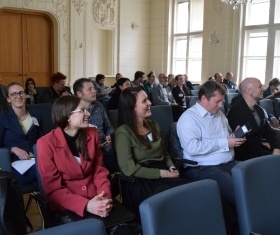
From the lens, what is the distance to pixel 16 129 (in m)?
3.01

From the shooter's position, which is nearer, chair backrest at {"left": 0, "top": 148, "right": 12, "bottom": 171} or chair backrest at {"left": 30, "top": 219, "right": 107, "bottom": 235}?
chair backrest at {"left": 30, "top": 219, "right": 107, "bottom": 235}

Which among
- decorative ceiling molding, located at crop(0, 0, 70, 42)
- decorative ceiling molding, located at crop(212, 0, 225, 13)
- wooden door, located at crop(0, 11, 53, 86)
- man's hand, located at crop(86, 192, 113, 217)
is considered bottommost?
man's hand, located at crop(86, 192, 113, 217)

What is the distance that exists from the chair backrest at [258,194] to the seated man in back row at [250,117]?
1.29 metres

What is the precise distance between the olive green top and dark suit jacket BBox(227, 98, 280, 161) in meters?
0.89

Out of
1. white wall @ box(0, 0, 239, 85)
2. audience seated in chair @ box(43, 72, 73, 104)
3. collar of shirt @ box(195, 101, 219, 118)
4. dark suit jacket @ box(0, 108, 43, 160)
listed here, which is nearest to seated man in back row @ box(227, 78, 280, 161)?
collar of shirt @ box(195, 101, 219, 118)

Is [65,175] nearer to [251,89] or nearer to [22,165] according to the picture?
[22,165]

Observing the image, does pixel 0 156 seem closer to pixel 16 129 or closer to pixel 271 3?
pixel 16 129

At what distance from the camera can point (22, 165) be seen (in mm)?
A: 2645

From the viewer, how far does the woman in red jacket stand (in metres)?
1.99

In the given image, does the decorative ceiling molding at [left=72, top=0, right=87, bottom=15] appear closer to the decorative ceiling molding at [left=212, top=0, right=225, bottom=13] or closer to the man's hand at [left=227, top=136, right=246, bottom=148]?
the decorative ceiling molding at [left=212, top=0, right=225, bottom=13]

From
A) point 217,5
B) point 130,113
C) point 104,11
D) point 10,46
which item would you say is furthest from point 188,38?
point 130,113

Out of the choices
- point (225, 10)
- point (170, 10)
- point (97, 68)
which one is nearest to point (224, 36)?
point (225, 10)

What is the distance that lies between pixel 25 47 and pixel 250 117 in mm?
7513

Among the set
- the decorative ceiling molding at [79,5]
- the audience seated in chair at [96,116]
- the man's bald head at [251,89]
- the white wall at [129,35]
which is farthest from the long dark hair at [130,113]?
the decorative ceiling molding at [79,5]
